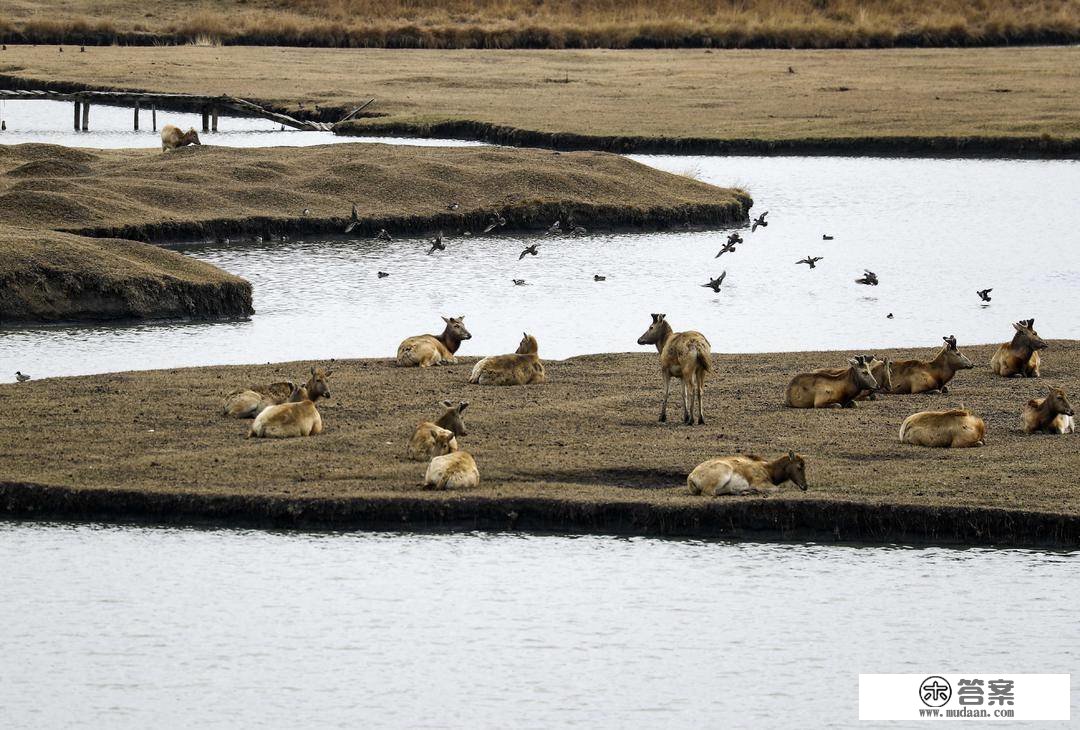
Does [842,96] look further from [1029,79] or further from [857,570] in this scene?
[857,570]

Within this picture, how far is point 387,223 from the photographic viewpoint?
126 ft

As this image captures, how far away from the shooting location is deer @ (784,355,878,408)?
19266 millimetres

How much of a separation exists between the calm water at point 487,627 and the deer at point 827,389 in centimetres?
404

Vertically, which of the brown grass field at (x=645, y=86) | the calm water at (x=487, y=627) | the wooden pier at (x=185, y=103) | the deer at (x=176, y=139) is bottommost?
the calm water at (x=487, y=627)

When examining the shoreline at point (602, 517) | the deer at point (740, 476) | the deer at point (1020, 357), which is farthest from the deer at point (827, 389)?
the shoreline at point (602, 517)

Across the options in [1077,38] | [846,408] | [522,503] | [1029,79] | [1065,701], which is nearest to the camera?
[1065,701]

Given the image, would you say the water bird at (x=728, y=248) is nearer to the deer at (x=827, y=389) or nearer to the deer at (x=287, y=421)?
the deer at (x=827, y=389)

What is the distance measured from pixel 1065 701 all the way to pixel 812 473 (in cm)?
420

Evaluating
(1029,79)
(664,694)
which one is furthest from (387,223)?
(1029,79)

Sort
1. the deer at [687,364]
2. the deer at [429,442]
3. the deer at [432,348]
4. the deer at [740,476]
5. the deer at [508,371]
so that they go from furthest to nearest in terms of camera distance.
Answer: the deer at [432,348], the deer at [508,371], the deer at [687,364], the deer at [429,442], the deer at [740,476]

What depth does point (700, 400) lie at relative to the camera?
1847 cm

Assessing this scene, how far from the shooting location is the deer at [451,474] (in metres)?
16.0

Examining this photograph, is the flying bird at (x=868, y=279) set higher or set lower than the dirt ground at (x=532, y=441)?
higher

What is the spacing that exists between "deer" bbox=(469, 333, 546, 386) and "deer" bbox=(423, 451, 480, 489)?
4.45 meters
